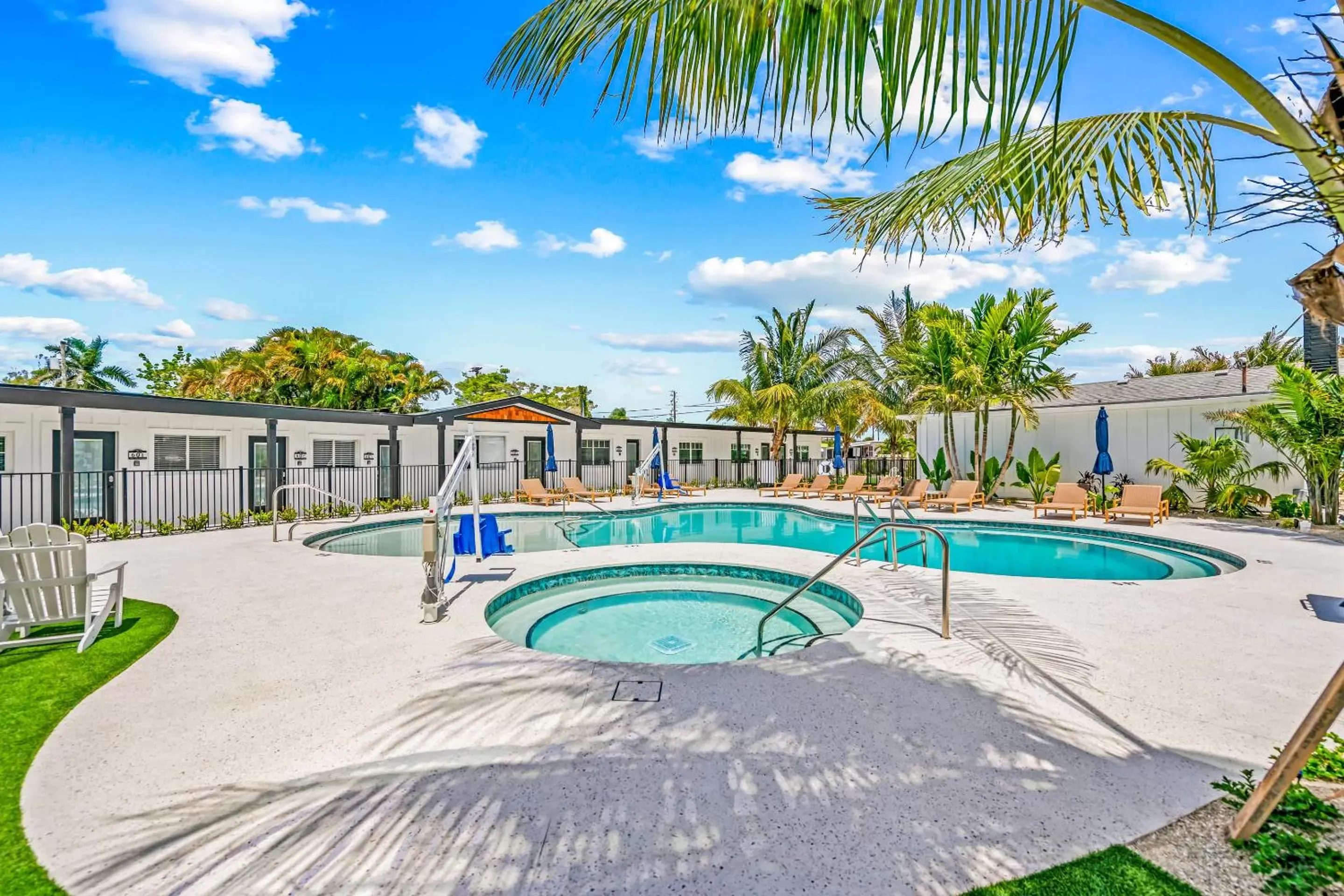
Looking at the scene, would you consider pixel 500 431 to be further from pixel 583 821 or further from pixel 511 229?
pixel 583 821

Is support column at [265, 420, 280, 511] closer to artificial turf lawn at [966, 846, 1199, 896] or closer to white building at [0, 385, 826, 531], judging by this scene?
white building at [0, 385, 826, 531]

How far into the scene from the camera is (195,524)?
12070 millimetres

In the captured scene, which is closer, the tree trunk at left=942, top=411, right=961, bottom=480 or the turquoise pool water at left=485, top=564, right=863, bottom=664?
the turquoise pool water at left=485, top=564, right=863, bottom=664

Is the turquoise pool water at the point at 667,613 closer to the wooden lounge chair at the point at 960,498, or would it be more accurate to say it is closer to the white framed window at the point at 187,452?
the wooden lounge chair at the point at 960,498

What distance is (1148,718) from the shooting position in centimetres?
360

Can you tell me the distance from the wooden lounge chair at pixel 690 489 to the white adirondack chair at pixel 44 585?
49.3 feet

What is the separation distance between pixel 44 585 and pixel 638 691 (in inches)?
188

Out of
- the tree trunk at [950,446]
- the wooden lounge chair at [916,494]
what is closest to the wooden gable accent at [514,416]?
the wooden lounge chair at [916,494]

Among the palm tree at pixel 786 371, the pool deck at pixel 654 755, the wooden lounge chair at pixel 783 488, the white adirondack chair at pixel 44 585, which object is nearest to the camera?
the pool deck at pixel 654 755

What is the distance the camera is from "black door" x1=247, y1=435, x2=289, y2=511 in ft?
46.2

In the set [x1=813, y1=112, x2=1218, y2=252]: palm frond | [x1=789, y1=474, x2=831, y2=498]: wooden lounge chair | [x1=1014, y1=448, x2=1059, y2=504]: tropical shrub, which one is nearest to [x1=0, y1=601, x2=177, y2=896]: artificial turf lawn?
[x1=813, y1=112, x2=1218, y2=252]: palm frond

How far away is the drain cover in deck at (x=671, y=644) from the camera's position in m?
6.07

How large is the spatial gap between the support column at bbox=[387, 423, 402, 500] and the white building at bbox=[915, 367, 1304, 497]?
17.5m

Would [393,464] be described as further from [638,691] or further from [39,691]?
[638,691]
